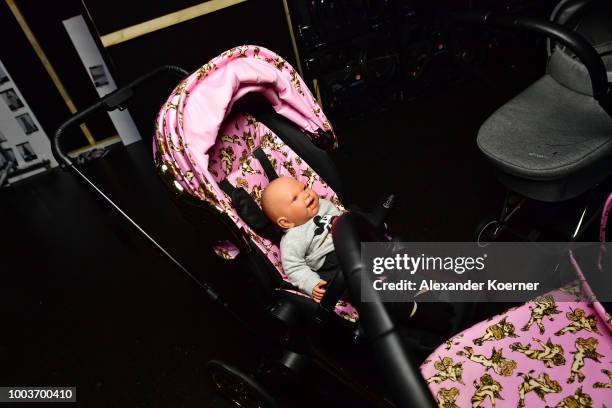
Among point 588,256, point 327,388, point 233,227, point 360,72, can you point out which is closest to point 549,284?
point 588,256

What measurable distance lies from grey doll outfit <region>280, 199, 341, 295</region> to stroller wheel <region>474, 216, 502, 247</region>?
0.78m

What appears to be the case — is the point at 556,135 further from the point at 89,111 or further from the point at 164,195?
the point at 164,195

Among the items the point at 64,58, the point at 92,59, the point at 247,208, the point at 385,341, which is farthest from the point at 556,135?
the point at 64,58

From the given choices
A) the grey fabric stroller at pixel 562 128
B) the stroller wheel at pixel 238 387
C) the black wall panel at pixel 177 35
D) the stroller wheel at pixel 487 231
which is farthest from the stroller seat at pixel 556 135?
the black wall panel at pixel 177 35

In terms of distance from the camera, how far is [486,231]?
175 cm

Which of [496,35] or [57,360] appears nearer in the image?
[57,360]

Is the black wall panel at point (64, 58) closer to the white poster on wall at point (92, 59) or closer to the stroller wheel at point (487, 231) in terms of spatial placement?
the white poster on wall at point (92, 59)

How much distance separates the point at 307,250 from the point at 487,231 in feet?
3.16

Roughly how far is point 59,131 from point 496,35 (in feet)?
9.18

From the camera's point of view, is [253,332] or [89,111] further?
[253,332]

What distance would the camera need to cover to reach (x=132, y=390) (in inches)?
66.6

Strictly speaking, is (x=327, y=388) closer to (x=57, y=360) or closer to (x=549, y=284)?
(x=549, y=284)

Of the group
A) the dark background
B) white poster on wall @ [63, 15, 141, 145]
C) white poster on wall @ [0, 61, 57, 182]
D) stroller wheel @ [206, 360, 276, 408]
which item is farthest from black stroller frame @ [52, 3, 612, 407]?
white poster on wall @ [0, 61, 57, 182]

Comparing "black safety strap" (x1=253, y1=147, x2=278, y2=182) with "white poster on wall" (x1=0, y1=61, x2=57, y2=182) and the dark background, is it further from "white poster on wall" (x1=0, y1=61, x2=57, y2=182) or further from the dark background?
"white poster on wall" (x1=0, y1=61, x2=57, y2=182)
